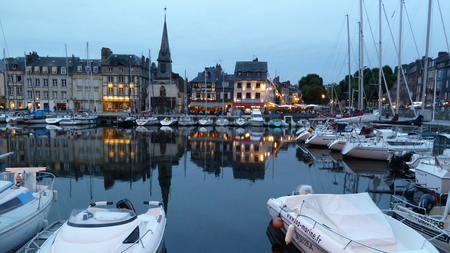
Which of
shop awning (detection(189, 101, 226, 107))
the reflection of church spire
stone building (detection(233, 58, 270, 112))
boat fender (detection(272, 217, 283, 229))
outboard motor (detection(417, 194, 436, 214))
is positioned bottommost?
the reflection of church spire

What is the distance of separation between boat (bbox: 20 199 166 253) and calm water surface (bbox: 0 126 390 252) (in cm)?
197

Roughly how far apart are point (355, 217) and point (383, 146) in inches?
575

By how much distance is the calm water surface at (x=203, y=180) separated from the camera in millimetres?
9375

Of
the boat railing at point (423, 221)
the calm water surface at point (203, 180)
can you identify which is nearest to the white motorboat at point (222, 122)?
the calm water surface at point (203, 180)

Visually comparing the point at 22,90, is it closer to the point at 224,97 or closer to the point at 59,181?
the point at 224,97

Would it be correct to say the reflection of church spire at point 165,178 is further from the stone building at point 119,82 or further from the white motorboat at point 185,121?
the stone building at point 119,82

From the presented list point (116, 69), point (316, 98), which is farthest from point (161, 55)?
point (316, 98)

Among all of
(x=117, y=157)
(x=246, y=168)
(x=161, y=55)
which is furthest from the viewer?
(x=161, y=55)

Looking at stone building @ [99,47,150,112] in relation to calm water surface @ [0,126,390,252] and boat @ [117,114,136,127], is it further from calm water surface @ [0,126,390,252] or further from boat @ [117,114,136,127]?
calm water surface @ [0,126,390,252]

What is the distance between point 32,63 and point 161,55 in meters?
25.7

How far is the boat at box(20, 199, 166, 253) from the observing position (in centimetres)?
573

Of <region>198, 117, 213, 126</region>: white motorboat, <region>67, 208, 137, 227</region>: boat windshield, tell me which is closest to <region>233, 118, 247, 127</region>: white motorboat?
<region>198, 117, 213, 126</region>: white motorboat

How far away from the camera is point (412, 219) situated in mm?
8086

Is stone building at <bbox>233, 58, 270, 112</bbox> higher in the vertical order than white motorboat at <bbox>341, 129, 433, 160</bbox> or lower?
higher
